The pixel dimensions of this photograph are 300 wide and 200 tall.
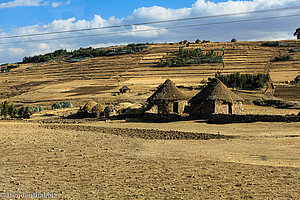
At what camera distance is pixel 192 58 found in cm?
10044

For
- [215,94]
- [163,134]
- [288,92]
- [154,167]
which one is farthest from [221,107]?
[288,92]

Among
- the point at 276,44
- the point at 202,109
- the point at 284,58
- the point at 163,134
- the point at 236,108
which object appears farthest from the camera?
the point at 276,44

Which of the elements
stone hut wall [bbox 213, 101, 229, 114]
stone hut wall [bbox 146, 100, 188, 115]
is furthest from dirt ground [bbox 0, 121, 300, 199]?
stone hut wall [bbox 146, 100, 188, 115]

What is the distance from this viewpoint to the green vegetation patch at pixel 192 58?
94.2m

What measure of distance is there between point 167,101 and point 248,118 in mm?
9119

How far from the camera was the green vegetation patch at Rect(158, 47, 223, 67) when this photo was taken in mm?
94188

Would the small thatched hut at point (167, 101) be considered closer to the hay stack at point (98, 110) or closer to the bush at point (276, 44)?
the hay stack at point (98, 110)

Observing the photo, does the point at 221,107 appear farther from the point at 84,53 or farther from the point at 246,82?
the point at 84,53

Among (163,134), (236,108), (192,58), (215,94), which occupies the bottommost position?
(163,134)

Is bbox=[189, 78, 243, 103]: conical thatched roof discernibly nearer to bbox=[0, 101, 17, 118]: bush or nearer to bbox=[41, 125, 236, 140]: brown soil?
bbox=[41, 125, 236, 140]: brown soil

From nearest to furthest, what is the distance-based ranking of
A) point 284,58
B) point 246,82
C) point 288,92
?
point 288,92 → point 246,82 → point 284,58

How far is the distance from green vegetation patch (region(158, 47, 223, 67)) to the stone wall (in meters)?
67.3

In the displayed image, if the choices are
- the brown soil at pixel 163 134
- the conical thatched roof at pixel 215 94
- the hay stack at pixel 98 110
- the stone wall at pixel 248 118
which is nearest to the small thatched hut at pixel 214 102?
the conical thatched roof at pixel 215 94

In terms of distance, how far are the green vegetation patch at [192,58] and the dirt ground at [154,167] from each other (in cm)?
7451
